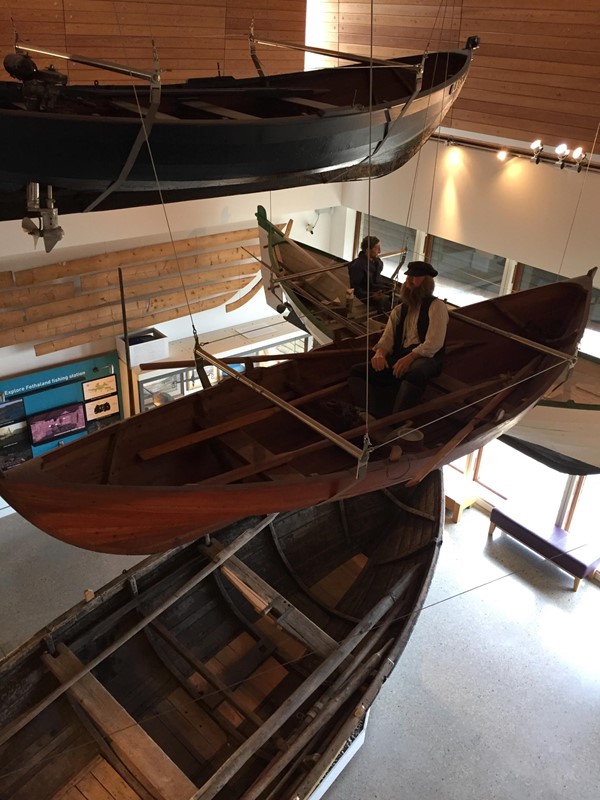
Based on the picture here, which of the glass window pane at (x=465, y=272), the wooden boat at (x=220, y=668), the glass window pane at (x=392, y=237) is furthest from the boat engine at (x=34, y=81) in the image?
the glass window pane at (x=392, y=237)

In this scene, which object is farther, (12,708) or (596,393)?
(596,393)

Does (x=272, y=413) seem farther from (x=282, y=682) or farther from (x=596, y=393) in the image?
(x=596, y=393)

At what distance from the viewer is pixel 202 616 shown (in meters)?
4.14

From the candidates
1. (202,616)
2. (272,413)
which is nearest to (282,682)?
(202,616)

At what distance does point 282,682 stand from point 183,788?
101 cm

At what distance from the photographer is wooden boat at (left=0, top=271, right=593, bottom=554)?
93.7 inches

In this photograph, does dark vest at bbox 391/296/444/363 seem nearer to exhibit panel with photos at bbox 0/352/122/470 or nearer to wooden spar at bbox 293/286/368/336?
wooden spar at bbox 293/286/368/336

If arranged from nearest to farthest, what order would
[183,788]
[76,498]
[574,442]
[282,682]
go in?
[76,498] < [183,788] < [282,682] < [574,442]

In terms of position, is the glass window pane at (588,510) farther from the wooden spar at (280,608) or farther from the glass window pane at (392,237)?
the wooden spar at (280,608)

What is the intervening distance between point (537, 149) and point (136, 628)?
4.60m

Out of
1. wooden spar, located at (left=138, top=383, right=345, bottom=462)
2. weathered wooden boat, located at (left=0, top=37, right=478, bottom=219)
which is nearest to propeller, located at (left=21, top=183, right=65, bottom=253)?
weathered wooden boat, located at (left=0, top=37, right=478, bottom=219)

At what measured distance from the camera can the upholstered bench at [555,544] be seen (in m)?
5.90

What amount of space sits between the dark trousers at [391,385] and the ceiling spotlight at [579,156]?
2408mm

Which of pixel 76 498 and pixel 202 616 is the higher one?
pixel 76 498
